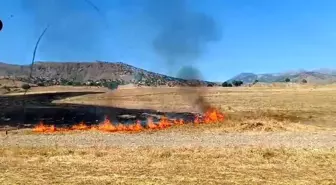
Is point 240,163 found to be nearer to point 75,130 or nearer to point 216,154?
point 216,154

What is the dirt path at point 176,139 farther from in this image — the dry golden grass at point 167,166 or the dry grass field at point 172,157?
the dry golden grass at point 167,166

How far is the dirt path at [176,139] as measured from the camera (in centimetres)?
2705

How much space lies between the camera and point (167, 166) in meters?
20.1

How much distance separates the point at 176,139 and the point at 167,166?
9.98 metres

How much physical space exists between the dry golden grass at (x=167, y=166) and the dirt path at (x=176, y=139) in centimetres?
261

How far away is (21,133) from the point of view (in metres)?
34.1

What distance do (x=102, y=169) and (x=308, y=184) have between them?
743cm

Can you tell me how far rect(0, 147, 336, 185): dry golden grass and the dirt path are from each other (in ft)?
8.56

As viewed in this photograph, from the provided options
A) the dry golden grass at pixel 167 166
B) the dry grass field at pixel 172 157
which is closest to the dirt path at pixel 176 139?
the dry grass field at pixel 172 157

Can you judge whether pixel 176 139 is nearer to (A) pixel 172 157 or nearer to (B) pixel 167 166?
(A) pixel 172 157

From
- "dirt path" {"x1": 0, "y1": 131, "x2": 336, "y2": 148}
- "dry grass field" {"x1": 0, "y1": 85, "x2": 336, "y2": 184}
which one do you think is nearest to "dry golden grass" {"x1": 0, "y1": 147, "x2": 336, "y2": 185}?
"dry grass field" {"x1": 0, "y1": 85, "x2": 336, "y2": 184}

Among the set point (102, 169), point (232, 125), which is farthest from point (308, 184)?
point (232, 125)

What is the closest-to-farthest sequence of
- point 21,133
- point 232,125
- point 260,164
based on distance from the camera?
point 260,164 < point 21,133 < point 232,125

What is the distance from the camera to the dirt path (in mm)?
27047
